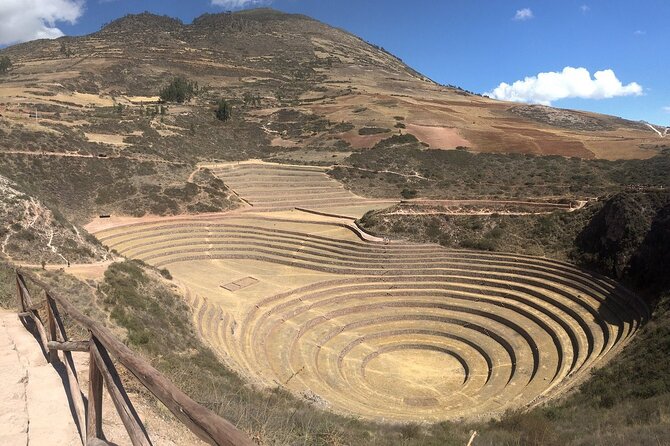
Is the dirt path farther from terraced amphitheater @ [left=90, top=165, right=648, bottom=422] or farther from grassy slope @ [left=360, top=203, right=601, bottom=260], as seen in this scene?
grassy slope @ [left=360, top=203, right=601, bottom=260]

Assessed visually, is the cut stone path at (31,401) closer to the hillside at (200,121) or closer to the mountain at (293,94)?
the hillside at (200,121)

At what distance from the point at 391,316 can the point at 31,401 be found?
16485mm

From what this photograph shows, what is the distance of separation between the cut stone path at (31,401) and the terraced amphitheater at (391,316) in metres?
8.28

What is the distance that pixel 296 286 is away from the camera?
21578 millimetres

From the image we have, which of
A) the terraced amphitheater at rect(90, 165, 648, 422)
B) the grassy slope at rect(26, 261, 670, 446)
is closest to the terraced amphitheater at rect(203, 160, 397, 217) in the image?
the terraced amphitheater at rect(90, 165, 648, 422)

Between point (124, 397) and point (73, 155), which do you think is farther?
point (73, 155)

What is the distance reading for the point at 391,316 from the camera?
65.0 feet

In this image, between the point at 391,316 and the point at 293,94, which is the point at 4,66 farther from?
the point at 391,316

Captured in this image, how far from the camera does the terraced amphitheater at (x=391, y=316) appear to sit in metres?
14.4

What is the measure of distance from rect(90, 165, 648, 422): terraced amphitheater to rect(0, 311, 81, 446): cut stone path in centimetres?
828

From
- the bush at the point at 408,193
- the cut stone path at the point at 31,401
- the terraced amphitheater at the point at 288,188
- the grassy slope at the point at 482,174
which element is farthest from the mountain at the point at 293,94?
the cut stone path at the point at 31,401

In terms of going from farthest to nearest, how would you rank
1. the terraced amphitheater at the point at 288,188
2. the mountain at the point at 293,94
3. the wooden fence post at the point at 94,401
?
the mountain at the point at 293,94 < the terraced amphitheater at the point at 288,188 < the wooden fence post at the point at 94,401

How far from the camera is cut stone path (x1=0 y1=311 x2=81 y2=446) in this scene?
13.6 ft

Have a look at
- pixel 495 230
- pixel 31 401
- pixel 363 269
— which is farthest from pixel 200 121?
pixel 31 401
